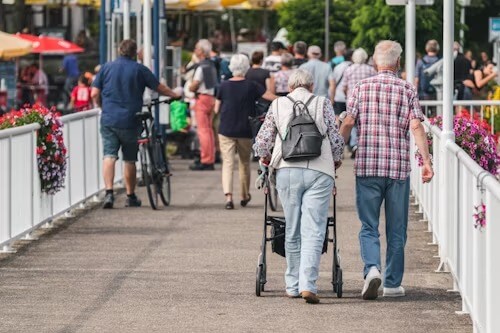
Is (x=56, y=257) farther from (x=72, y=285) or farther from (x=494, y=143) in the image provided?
(x=494, y=143)

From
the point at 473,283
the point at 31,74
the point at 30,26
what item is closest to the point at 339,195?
the point at 473,283

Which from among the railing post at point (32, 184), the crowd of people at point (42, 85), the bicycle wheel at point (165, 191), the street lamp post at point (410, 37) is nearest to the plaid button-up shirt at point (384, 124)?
the railing post at point (32, 184)

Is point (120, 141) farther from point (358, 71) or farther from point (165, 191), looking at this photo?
point (358, 71)

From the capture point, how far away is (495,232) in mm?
7863

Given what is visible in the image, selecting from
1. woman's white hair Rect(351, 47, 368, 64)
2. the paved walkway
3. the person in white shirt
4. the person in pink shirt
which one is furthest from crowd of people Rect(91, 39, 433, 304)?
the person in pink shirt

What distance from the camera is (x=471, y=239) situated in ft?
31.0

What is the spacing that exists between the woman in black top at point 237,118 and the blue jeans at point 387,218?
656 cm

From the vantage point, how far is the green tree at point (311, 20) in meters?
40.7

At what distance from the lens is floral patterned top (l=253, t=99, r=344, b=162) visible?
1087 centimetres

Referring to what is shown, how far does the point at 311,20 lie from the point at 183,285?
30.1m

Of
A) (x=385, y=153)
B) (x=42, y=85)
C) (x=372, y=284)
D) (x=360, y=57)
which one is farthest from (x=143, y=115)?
(x=42, y=85)

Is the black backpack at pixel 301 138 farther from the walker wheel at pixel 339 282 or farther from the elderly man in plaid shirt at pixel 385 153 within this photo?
the walker wheel at pixel 339 282

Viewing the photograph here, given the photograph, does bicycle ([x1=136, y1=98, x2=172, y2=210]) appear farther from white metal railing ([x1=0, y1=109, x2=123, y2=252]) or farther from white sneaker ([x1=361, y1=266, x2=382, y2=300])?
white sneaker ([x1=361, y1=266, x2=382, y2=300])

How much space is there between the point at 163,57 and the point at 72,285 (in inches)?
447
